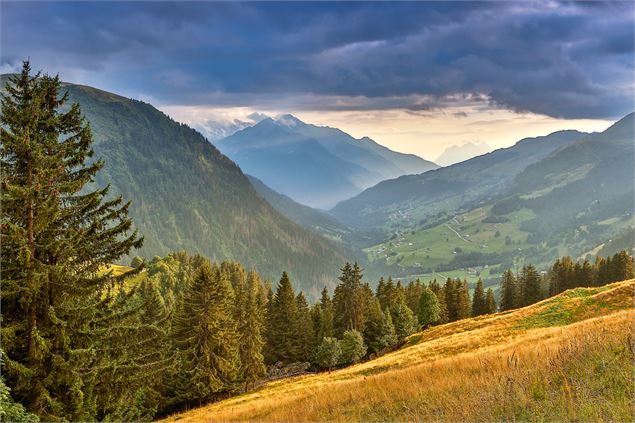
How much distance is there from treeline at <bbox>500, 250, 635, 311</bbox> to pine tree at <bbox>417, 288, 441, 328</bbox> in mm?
20111

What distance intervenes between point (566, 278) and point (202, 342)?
81398 mm

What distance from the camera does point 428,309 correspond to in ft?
283

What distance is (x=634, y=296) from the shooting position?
36.4m

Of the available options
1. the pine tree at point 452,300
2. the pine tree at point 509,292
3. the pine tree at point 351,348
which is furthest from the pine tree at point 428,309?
the pine tree at point 351,348

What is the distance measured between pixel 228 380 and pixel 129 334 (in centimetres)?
3253

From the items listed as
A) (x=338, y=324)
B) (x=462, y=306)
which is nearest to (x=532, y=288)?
(x=462, y=306)

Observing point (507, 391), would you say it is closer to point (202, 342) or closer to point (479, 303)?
point (202, 342)

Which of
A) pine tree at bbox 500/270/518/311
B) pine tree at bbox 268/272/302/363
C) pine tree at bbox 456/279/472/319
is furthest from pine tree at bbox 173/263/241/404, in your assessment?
pine tree at bbox 500/270/518/311

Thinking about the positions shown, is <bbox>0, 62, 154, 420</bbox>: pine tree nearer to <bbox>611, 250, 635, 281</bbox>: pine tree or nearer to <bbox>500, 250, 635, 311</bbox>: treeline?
<bbox>500, 250, 635, 311</bbox>: treeline

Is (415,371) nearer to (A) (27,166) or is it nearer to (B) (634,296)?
(A) (27,166)

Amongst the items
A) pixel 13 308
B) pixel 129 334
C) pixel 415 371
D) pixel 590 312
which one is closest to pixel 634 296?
pixel 590 312

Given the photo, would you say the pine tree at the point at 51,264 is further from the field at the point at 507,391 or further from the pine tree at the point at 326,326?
the pine tree at the point at 326,326

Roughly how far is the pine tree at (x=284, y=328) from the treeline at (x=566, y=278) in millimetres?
49413

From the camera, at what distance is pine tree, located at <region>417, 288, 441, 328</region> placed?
8606cm
